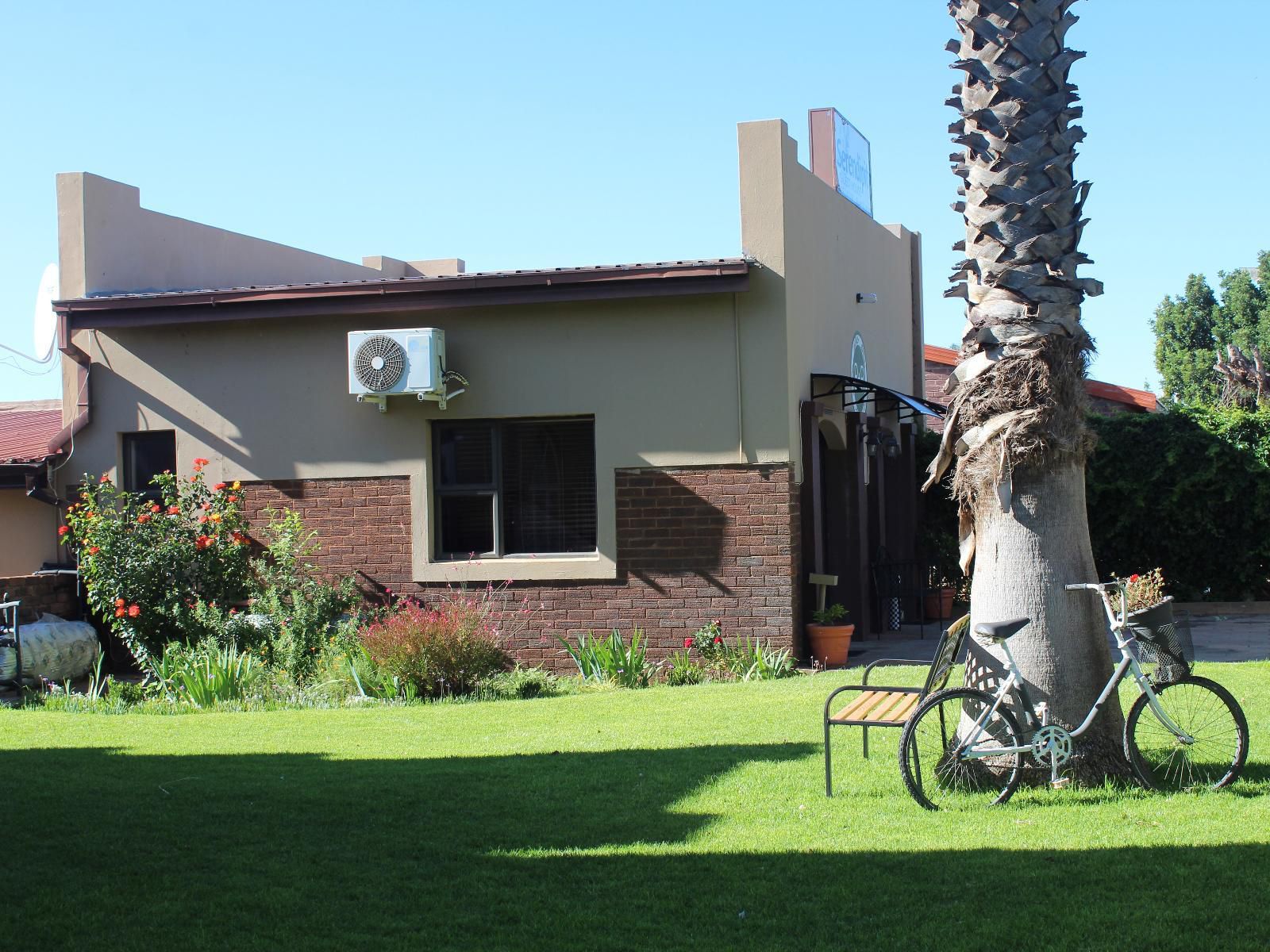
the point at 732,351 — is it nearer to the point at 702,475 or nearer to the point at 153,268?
the point at 702,475

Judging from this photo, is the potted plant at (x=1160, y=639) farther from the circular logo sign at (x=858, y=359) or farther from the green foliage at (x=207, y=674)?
the circular logo sign at (x=858, y=359)

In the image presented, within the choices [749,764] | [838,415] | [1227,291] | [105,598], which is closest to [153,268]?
[105,598]

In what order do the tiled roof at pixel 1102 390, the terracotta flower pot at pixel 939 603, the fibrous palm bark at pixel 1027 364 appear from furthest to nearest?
1. the tiled roof at pixel 1102 390
2. the terracotta flower pot at pixel 939 603
3. the fibrous palm bark at pixel 1027 364

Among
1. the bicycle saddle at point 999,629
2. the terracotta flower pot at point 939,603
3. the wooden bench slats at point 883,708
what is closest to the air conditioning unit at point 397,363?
the wooden bench slats at point 883,708

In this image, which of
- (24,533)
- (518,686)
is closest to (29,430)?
(24,533)

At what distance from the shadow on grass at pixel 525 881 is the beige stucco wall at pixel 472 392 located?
6185mm

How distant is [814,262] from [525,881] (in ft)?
33.8

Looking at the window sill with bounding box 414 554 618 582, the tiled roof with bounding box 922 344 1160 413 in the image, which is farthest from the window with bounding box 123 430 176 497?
the tiled roof with bounding box 922 344 1160 413

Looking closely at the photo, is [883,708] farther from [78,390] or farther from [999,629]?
[78,390]

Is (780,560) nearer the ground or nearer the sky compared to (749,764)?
nearer the sky

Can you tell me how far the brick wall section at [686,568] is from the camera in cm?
1296

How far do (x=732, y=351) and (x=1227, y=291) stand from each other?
28.1 metres

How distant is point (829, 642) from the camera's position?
13.0 metres

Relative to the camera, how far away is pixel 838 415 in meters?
15.5
